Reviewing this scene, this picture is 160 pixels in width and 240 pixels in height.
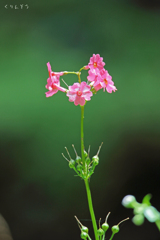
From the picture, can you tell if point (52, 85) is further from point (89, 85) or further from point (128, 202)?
point (128, 202)

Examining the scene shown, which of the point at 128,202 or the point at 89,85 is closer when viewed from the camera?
the point at 128,202

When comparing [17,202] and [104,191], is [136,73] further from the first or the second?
[17,202]

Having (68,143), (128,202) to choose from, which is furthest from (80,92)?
(68,143)

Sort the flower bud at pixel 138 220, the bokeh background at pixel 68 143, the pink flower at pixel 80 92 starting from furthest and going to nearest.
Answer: the bokeh background at pixel 68 143, the pink flower at pixel 80 92, the flower bud at pixel 138 220

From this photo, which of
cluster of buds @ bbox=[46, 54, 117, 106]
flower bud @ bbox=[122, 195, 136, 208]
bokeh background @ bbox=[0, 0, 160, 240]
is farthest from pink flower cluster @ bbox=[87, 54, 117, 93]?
bokeh background @ bbox=[0, 0, 160, 240]

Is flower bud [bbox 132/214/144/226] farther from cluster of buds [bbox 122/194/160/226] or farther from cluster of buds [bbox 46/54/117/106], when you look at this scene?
cluster of buds [bbox 46/54/117/106]

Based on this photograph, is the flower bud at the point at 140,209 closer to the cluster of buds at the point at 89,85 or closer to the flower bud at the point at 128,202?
the flower bud at the point at 128,202

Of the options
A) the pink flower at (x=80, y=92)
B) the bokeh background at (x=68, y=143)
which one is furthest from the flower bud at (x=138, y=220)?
the bokeh background at (x=68, y=143)

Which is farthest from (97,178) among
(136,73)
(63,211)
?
(136,73)
